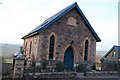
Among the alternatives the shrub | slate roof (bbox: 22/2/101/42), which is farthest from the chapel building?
the shrub

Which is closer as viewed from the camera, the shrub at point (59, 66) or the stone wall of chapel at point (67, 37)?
the shrub at point (59, 66)

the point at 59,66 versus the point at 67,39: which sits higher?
the point at 67,39

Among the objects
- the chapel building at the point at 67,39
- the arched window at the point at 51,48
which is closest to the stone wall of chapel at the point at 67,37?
the chapel building at the point at 67,39

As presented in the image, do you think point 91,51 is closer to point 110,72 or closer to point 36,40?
point 110,72

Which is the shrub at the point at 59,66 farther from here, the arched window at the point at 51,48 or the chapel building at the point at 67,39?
the arched window at the point at 51,48

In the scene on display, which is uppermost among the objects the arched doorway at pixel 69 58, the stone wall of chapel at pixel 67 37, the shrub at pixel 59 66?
the stone wall of chapel at pixel 67 37

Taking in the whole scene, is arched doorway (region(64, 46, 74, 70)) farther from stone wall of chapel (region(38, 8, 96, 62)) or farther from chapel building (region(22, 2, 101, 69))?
stone wall of chapel (region(38, 8, 96, 62))

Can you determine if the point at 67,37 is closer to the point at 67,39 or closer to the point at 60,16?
the point at 67,39

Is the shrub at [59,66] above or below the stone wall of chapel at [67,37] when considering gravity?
below

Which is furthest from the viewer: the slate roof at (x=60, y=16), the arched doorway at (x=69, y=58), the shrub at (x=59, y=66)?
the arched doorway at (x=69, y=58)

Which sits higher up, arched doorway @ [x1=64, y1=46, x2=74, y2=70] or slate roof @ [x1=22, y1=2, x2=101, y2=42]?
slate roof @ [x1=22, y1=2, x2=101, y2=42]

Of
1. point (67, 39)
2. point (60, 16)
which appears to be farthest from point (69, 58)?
point (60, 16)

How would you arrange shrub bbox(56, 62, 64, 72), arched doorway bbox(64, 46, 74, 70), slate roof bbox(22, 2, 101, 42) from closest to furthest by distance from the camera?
shrub bbox(56, 62, 64, 72)
slate roof bbox(22, 2, 101, 42)
arched doorway bbox(64, 46, 74, 70)

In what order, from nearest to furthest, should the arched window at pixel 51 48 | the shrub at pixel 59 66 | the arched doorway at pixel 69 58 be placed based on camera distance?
the shrub at pixel 59 66 < the arched window at pixel 51 48 < the arched doorway at pixel 69 58
